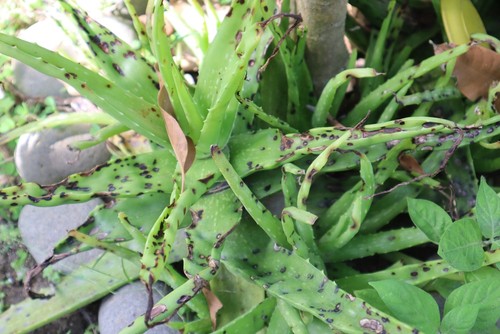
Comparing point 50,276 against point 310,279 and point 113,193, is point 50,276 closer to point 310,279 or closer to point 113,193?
point 113,193

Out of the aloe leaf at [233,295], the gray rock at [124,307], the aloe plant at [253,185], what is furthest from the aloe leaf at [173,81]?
the gray rock at [124,307]

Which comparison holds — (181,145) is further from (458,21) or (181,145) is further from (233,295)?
(458,21)

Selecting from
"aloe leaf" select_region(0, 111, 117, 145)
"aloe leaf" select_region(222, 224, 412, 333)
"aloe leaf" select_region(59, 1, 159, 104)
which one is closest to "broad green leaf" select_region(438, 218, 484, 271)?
"aloe leaf" select_region(222, 224, 412, 333)

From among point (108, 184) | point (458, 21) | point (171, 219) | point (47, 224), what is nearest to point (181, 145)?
point (171, 219)

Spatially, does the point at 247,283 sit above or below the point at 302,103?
below

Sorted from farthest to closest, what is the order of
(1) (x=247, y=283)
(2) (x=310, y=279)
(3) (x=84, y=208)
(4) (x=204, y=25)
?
1. (3) (x=84, y=208)
2. (4) (x=204, y=25)
3. (1) (x=247, y=283)
4. (2) (x=310, y=279)

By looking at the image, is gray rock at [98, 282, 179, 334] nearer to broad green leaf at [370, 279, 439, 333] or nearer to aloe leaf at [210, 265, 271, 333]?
aloe leaf at [210, 265, 271, 333]

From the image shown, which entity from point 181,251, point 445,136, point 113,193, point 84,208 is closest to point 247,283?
point 181,251
